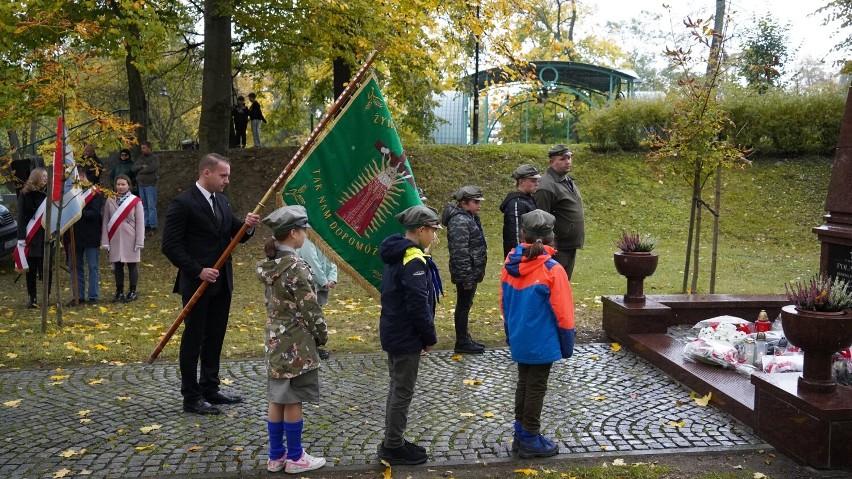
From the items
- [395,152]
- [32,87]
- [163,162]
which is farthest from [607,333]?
[163,162]

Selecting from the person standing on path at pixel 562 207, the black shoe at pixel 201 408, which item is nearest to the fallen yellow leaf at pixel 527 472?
the black shoe at pixel 201 408

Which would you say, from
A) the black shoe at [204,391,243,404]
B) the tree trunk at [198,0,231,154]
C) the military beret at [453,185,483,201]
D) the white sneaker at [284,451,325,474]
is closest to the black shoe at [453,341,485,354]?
the military beret at [453,185,483,201]

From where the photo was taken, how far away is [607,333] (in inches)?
342

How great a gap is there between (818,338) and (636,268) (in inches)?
129

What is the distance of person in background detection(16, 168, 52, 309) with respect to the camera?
35.0 feet

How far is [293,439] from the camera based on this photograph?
5.00 meters

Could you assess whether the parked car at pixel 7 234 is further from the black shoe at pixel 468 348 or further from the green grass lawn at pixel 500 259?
the black shoe at pixel 468 348

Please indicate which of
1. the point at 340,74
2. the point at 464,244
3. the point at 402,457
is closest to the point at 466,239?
the point at 464,244

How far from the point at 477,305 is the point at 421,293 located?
19.6ft

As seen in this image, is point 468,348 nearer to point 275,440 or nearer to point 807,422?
point 275,440

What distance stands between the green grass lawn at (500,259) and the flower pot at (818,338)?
12.5 ft

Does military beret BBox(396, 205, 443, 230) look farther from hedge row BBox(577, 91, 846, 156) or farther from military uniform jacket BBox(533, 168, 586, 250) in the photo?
hedge row BBox(577, 91, 846, 156)

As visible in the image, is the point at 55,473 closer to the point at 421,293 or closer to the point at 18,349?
the point at 421,293

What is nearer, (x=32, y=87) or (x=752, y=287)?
(x=32, y=87)
